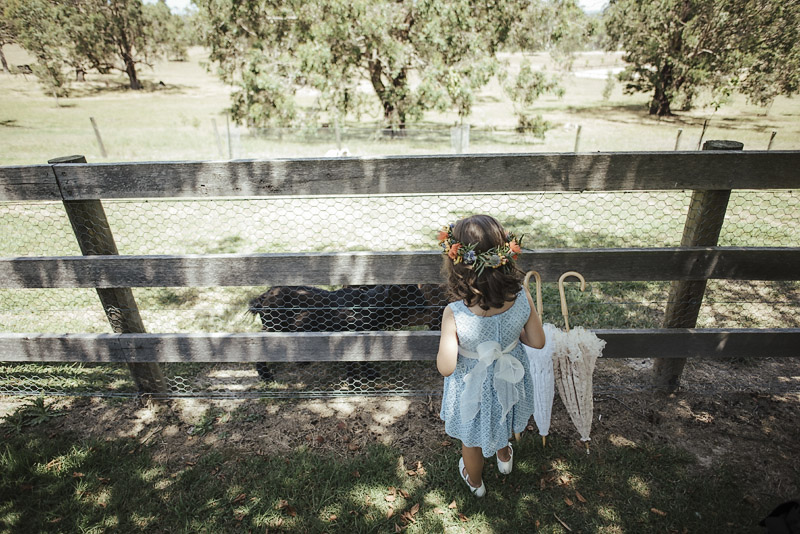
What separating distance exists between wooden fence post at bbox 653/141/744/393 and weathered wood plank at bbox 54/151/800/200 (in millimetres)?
116

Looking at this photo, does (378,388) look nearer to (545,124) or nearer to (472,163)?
(472,163)

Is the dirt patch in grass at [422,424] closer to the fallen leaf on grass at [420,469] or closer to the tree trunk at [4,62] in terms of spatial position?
the fallen leaf on grass at [420,469]

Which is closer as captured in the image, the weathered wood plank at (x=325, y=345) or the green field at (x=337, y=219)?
the weathered wood plank at (x=325, y=345)

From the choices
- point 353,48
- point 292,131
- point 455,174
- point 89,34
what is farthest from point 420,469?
point 89,34

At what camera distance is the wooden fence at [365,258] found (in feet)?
7.26

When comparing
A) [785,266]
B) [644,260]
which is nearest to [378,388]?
[644,260]

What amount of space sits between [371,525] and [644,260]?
6.66ft

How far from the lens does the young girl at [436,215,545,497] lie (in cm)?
178

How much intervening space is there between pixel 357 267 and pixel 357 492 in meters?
1.23

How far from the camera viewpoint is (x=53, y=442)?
2.68m

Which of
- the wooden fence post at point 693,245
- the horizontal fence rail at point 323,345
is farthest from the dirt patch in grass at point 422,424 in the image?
the horizontal fence rail at point 323,345

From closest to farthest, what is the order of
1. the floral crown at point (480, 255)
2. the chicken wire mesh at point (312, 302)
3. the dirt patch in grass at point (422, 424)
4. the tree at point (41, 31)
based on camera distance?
1. the floral crown at point (480, 255)
2. the dirt patch in grass at point (422, 424)
3. the chicken wire mesh at point (312, 302)
4. the tree at point (41, 31)

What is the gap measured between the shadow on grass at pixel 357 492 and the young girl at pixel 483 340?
8.6 inches

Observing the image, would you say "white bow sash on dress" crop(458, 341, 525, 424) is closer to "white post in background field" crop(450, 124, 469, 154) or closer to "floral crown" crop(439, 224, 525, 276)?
"floral crown" crop(439, 224, 525, 276)
